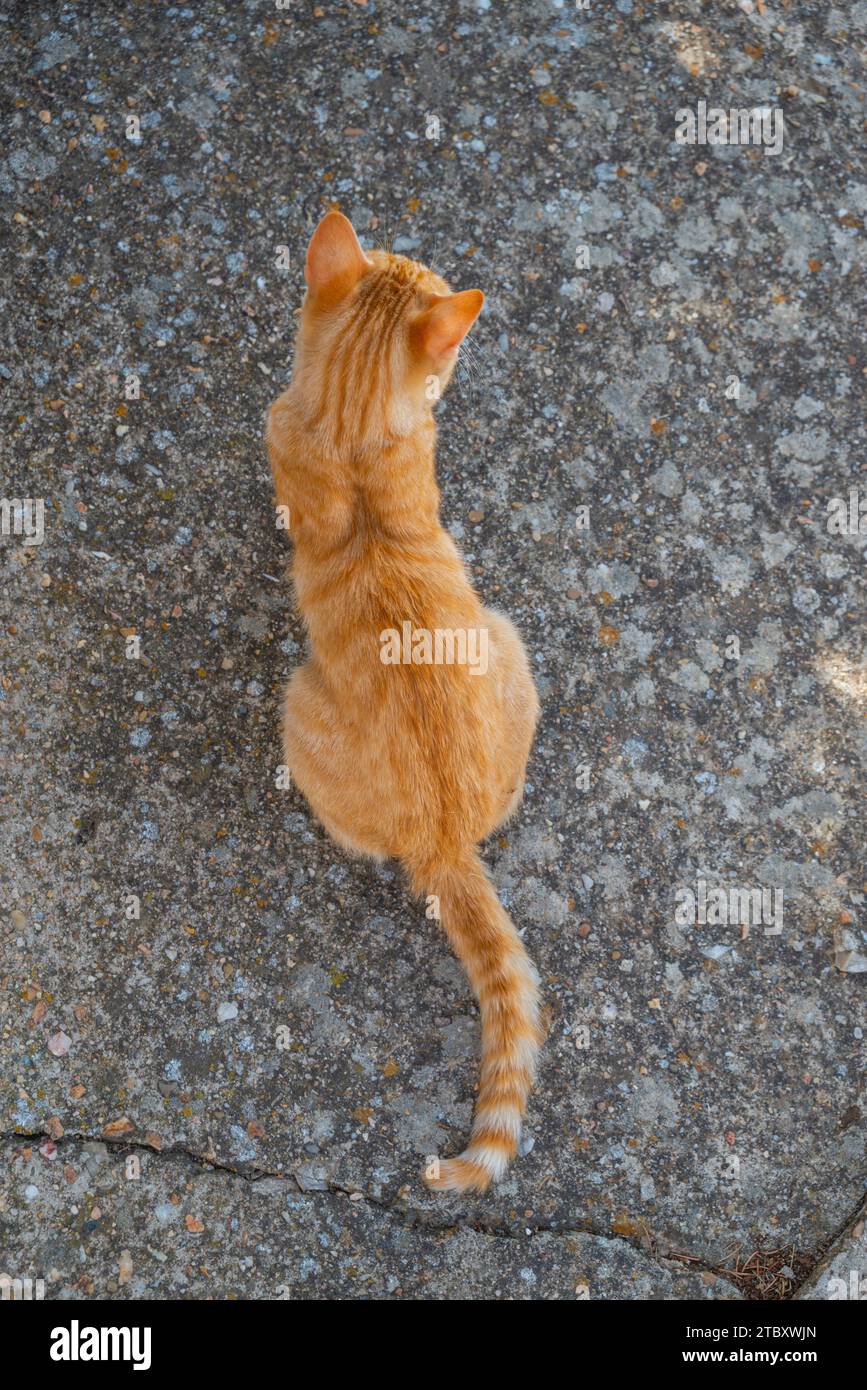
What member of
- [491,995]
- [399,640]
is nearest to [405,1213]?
[491,995]

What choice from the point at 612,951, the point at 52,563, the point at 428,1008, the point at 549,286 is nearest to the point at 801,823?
the point at 612,951

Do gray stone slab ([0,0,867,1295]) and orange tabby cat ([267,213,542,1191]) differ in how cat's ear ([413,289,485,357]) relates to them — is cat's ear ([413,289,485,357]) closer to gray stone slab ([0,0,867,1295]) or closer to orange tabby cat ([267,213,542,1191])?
orange tabby cat ([267,213,542,1191])

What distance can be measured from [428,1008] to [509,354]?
7.17 feet

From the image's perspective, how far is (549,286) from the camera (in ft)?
12.0

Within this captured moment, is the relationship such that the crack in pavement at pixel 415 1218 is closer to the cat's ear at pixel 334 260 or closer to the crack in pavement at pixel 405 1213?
the crack in pavement at pixel 405 1213

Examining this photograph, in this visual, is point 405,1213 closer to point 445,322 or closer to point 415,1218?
point 415,1218

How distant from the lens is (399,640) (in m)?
2.73

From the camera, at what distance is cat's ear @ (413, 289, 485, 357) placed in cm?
265

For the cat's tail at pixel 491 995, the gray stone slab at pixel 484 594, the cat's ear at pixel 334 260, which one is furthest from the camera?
the gray stone slab at pixel 484 594

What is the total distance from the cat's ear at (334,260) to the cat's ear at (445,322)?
0.26 metres

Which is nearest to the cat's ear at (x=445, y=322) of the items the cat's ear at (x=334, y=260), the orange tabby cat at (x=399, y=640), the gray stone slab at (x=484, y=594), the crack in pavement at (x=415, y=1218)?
the orange tabby cat at (x=399, y=640)

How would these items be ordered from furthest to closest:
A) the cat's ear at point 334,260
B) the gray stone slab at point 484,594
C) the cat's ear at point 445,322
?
the gray stone slab at point 484,594 < the cat's ear at point 334,260 < the cat's ear at point 445,322

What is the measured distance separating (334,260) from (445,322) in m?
0.39

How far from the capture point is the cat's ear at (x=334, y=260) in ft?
9.04
